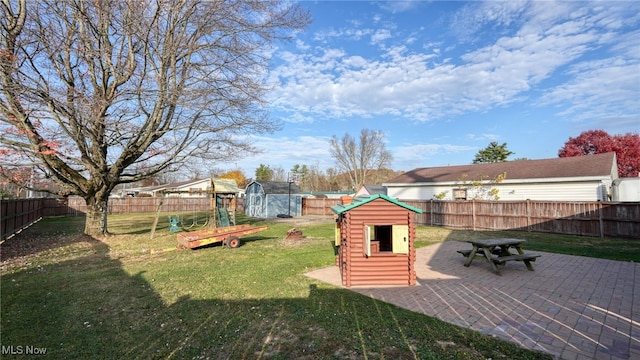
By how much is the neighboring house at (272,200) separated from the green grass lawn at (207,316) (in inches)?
723

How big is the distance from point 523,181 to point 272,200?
764 inches

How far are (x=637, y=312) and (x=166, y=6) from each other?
15.6 m

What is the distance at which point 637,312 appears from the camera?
15.1ft

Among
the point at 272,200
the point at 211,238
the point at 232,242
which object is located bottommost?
the point at 232,242

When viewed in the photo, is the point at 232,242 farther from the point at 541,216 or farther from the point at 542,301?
the point at 541,216

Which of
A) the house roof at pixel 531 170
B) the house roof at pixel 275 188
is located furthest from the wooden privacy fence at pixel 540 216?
the house roof at pixel 275 188

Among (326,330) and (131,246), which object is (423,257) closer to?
(326,330)

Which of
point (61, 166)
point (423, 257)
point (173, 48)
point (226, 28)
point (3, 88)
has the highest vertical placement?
point (226, 28)

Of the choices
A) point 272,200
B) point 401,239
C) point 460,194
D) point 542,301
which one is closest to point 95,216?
point 401,239

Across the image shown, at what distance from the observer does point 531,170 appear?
1859cm

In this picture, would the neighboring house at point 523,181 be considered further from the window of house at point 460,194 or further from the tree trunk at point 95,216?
the tree trunk at point 95,216

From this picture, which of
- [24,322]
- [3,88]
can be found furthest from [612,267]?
[3,88]

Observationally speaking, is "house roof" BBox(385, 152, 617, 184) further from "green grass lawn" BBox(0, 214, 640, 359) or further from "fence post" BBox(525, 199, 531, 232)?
"green grass lawn" BBox(0, 214, 640, 359)

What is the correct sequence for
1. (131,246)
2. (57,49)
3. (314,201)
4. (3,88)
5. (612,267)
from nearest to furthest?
(612,267) < (3,88) < (57,49) < (131,246) < (314,201)
